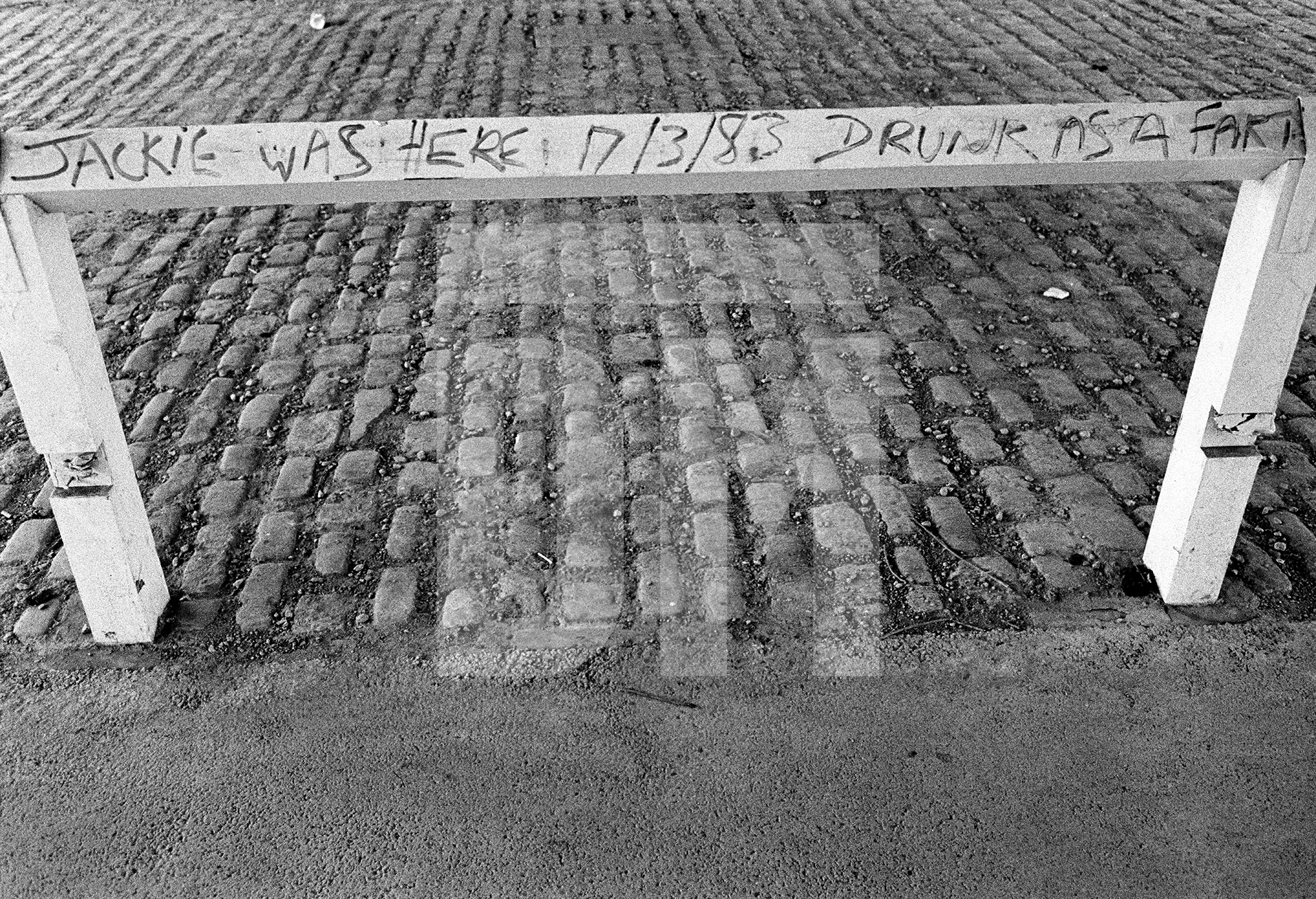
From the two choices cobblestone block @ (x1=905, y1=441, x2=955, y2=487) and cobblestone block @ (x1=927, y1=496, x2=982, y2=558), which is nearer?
cobblestone block @ (x1=927, y1=496, x2=982, y2=558)

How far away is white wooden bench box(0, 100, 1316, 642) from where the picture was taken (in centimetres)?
278

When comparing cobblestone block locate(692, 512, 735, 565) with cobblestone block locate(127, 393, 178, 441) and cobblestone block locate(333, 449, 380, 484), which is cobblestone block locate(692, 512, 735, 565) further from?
cobblestone block locate(127, 393, 178, 441)

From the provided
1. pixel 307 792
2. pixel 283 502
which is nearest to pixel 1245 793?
pixel 307 792

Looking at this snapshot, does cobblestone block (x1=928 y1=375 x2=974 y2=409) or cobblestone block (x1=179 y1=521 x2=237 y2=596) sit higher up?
cobblestone block (x1=179 y1=521 x2=237 y2=596)

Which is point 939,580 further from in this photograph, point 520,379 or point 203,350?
point 203,350

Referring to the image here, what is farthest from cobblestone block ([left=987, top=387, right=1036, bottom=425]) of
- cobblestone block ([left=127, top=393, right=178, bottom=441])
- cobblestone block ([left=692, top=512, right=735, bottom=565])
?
cobblestone block ([left=127, top=393, right=178, bottom=441])

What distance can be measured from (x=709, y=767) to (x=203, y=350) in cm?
315

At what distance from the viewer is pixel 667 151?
112 inches

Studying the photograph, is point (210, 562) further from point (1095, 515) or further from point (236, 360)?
point (1095, 515)

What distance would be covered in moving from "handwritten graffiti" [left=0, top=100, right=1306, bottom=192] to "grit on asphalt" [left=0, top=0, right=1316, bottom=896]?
140cm

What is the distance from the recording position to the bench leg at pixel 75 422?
2797 millimetres

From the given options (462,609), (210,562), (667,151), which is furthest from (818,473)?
(210,562)

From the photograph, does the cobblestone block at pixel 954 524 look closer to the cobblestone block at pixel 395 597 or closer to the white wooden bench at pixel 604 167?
the white wooden bench at pixel 604 167

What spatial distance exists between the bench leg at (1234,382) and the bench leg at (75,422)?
3122mm
